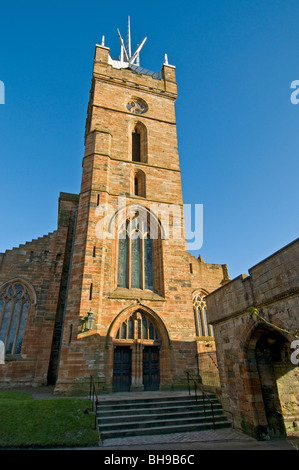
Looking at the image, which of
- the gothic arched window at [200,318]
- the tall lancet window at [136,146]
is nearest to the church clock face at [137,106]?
the tall lancet window at [136,146]

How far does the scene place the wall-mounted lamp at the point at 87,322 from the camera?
37.0 feet

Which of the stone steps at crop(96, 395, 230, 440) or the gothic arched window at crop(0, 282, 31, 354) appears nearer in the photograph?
the stone steps at crop(96, 395, 230, 440)

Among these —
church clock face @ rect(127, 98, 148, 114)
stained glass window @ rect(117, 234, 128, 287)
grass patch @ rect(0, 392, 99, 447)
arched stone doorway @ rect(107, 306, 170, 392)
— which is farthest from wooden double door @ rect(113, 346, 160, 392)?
church clock face @ rect(127, 98, 148, 114)

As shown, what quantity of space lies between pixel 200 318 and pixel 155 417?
9403 millimetres

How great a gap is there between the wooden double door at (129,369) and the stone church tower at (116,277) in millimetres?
41

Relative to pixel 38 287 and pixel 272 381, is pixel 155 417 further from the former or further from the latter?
pixel 38 287

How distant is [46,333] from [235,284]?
9.92m

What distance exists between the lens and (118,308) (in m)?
12.7

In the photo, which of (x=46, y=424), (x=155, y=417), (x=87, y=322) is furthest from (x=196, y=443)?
(x=87, y=322)

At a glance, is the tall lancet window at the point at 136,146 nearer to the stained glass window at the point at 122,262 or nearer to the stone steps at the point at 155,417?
the stained glass window at the point at 122,262

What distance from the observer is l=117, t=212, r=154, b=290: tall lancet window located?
14242 millimetres

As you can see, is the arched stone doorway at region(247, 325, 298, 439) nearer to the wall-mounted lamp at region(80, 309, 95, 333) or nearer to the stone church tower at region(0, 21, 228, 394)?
the stone church tower at region(0, 21, 228, 394)

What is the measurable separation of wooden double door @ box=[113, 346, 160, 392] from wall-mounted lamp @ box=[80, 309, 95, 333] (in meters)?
1.86

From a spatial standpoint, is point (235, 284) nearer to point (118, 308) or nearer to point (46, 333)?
point (118, 308)
